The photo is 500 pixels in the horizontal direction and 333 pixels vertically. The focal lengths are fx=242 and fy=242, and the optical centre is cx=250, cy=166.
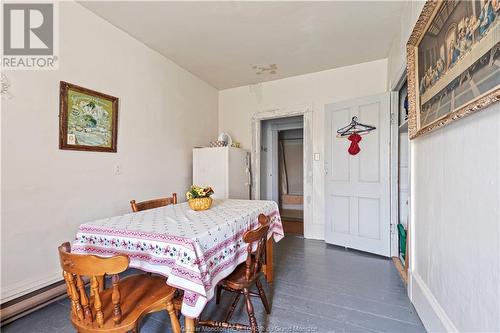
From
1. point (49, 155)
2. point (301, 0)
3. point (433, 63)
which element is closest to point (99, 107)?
point (49, 155)

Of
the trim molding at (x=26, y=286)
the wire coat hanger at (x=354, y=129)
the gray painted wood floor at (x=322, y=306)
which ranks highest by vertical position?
the wire coat hanger at (x=354, y=129)

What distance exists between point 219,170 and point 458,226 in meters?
2.81

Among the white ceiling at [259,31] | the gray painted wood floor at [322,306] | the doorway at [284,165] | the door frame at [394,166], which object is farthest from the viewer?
the doorway at [284,165]

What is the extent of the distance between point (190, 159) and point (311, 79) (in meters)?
2.28

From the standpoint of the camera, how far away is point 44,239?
78.4 inches

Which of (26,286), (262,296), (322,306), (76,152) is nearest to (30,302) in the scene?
(26,286)

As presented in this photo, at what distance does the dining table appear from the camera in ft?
3.77

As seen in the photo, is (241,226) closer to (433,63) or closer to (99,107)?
(433,63)

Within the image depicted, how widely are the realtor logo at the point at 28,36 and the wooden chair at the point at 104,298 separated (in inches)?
67.1

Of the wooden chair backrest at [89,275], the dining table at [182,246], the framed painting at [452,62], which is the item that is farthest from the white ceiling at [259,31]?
the wooden chair backrest at [89,275]

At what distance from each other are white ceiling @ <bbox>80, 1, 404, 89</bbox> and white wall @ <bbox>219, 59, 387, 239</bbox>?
197 mm

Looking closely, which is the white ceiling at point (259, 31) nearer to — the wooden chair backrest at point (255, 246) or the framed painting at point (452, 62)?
the framed painting at point (452, 62)

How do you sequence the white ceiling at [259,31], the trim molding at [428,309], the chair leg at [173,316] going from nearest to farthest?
the chair leg at [173,316] < the trim molding at [428,309] < the white ceiling at [259,31]

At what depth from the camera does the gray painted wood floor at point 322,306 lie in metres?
1.68
